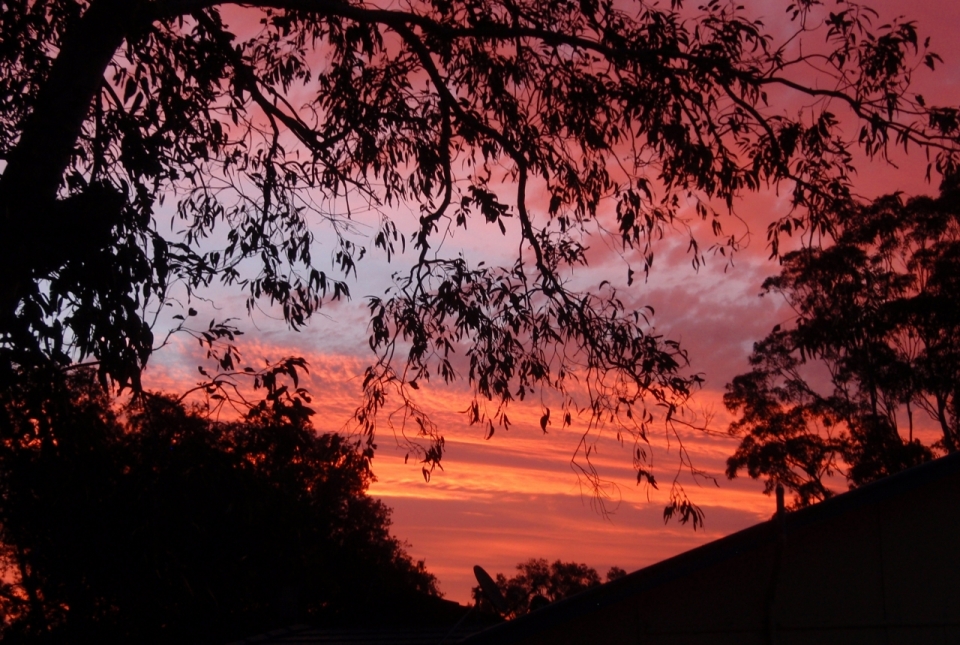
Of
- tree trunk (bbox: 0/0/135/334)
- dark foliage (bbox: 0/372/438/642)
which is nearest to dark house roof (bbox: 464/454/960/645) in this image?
dark foliage (bbox: 0/372/438/642)

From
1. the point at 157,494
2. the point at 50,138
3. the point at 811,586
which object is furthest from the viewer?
the point at 157,494

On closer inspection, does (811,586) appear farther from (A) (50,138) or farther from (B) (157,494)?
(A) (50,138)

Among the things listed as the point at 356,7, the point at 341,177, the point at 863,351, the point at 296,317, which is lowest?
the point at 296,317

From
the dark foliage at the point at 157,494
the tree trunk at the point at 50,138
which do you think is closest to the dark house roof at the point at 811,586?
the dark foliage at the point at 157,494

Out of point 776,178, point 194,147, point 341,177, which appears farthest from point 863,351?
point 194,147

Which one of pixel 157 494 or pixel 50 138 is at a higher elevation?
pixel 50 138

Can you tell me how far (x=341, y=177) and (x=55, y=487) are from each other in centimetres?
425

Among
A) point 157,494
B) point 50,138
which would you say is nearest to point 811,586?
point 157,494

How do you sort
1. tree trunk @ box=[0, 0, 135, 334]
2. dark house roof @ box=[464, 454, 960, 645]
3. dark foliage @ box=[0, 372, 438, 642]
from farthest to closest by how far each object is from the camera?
dark foliage @ box=[0, 372, 438, 642] < tree trunk @ box=[0, 0, 135, 334] < dark house roof @ box=[464, 454, 960, 645]

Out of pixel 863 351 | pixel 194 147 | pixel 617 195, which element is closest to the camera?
pixel 194 147

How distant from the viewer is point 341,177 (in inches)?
414

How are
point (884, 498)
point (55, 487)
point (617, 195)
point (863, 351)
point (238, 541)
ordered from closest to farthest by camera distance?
point (884, 498)
point (55, 487)
point (617, 195)
point (238, 541)
point (863, 351)

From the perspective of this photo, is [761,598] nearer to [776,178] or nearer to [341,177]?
[776,178]

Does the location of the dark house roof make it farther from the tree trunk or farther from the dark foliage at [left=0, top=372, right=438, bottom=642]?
the tree trunk
